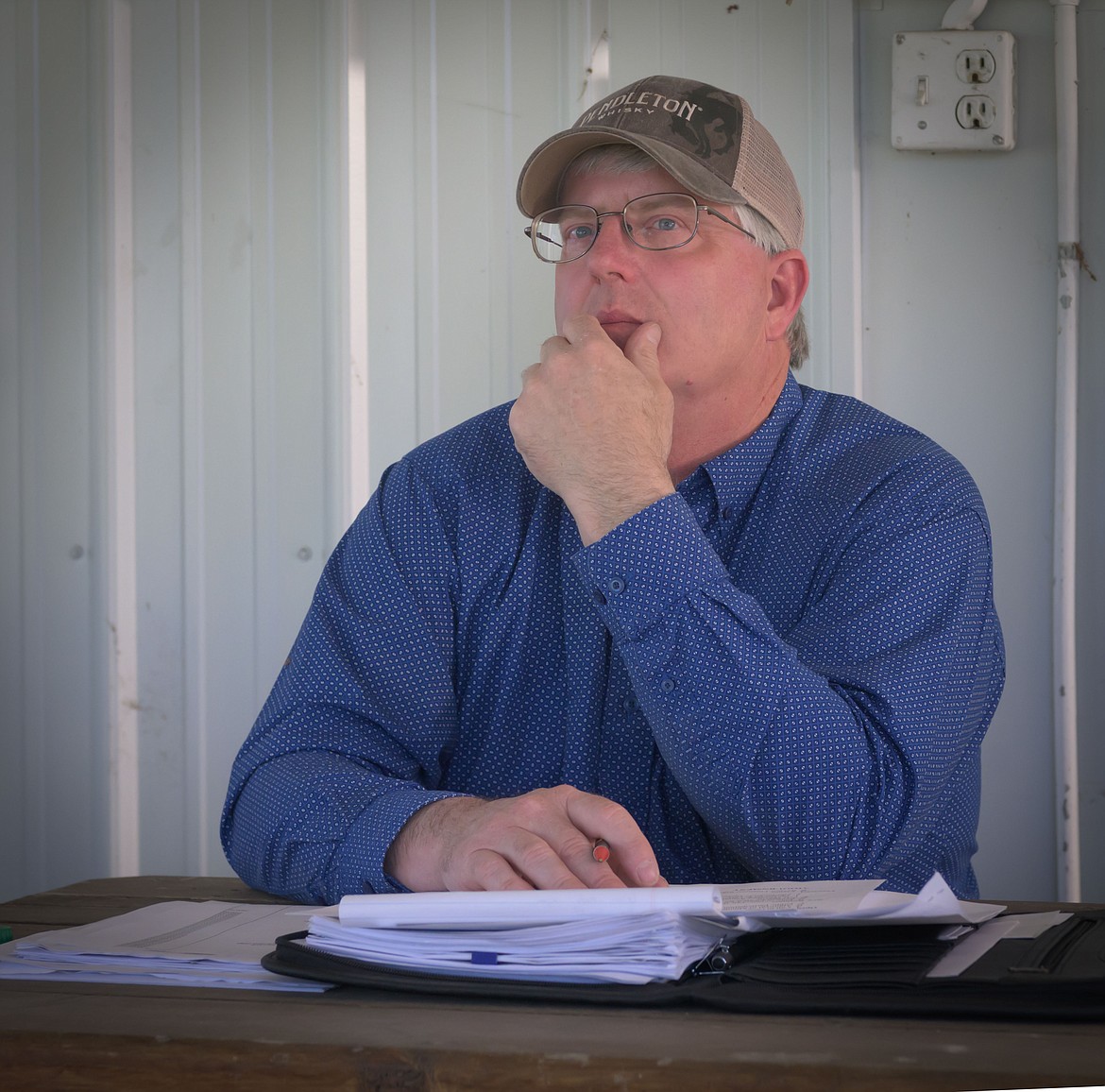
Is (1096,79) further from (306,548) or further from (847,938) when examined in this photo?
(847,938)

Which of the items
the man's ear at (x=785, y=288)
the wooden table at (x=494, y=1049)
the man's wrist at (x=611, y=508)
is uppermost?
the man's ear at (x=785, y=288)

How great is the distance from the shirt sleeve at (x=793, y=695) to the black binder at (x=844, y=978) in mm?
278

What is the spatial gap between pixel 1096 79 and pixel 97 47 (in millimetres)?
1795

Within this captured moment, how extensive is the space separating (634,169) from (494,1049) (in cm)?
116

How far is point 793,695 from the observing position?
3.78ft

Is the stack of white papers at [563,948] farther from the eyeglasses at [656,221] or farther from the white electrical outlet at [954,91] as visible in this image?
the white electrical outlet at [954,91]

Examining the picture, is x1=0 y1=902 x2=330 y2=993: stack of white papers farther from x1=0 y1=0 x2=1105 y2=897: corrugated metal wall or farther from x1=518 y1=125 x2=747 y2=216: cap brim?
x1=0 y1=0 x2=1105 y2=897: corrugated metal wall

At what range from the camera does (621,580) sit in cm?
118

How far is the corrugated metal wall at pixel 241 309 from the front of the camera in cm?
220

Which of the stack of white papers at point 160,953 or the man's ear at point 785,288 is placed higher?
the man's ear at point 785,288

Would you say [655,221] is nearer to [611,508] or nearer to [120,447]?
[611,508]

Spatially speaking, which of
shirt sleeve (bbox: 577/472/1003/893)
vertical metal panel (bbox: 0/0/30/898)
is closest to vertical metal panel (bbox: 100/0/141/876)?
vertical metal panel (bbox: 0/0/30/898)

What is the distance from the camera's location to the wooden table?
656 millimetres

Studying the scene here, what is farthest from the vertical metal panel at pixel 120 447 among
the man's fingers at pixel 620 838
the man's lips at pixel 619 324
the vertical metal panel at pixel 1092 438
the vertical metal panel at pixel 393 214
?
the vertical metal panel at pixel 1092 438
